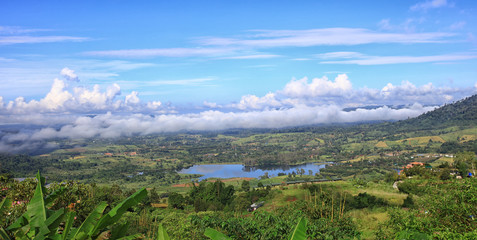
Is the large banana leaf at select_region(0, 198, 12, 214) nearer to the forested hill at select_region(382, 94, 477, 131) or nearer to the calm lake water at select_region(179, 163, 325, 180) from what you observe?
the calm lake water at select_region(179, 163, 325, 180)

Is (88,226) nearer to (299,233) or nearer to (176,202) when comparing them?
(299,233)

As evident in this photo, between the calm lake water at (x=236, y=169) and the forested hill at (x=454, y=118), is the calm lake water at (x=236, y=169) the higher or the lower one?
the lower one

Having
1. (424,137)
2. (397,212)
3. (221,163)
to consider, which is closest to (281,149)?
(221,163)

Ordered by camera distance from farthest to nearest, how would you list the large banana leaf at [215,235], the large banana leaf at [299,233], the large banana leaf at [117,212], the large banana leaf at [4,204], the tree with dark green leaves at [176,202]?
the tree with dark green leaves at [176,202]
the large banana leaf at [215,235]
the large banana leaf at [4,204]
the large banana leaf at [299,233]
the large banana leaf at [117,212]

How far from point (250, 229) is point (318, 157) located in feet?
484

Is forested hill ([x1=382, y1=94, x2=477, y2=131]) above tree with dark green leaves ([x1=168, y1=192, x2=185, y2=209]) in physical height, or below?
above

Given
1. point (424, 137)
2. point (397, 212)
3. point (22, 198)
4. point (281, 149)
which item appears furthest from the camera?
point (281, 149)

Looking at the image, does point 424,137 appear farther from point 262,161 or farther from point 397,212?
point 397,212

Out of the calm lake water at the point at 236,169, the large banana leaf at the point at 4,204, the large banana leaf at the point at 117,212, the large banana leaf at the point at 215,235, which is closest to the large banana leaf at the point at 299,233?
the large banana leaf at the point at 215,235

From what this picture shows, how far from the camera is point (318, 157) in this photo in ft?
492

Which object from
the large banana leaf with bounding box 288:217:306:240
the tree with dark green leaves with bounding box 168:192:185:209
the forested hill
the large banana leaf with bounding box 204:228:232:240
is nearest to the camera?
the large banana leaf with bounding box 288:217:306:240

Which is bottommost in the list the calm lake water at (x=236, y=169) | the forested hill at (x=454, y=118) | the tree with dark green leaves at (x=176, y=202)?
the calm lake water at (x=236, y=169)

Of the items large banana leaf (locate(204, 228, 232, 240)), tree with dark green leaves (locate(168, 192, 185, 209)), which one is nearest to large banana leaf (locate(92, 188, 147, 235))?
large banana leaf (locate(204, 228, 232, 240))

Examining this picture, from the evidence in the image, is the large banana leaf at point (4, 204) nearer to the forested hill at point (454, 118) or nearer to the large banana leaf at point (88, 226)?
the large banana leaf at point (88, 226)
